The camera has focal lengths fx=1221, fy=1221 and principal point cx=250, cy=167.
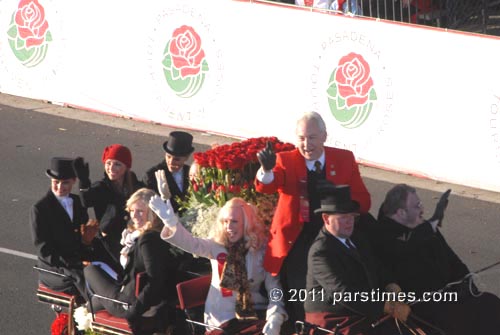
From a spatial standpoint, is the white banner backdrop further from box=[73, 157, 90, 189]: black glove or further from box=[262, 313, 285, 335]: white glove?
box=[262, 313, 285, 335]: white glove

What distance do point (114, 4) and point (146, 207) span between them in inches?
316

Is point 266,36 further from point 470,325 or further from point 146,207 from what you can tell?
point 470,325

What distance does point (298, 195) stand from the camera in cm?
924

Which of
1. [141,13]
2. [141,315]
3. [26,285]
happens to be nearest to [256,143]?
[141,315]

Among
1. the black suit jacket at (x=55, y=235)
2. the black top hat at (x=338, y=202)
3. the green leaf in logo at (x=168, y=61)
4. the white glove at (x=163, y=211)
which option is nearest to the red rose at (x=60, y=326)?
the black suit jacket at (x=55, y=235)

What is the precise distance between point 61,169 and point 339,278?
9.67 feet

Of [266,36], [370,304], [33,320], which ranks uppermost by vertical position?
[266,36]

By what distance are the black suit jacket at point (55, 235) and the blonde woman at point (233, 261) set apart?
1.51m

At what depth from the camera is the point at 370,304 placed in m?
8.58

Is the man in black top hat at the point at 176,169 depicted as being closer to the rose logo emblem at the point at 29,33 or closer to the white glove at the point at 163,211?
the white glove at the point at 163,211

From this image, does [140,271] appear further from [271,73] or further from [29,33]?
[29,33]

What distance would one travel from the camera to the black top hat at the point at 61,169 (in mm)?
10328

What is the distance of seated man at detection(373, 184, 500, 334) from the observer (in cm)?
891

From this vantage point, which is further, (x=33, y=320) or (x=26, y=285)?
(x=26, y=285)
